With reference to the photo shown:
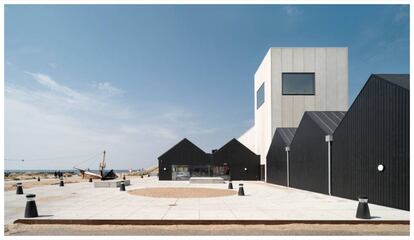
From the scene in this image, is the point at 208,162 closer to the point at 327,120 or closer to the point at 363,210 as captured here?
the point at 327,120

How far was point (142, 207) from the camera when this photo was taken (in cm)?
1527

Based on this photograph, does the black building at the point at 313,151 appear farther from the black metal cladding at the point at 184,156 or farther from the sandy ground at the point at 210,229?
the black metal cladding at the point at 184,156

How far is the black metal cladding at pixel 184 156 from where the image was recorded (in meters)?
46.6

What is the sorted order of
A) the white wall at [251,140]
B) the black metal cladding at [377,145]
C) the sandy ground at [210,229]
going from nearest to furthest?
the sandy ground at [210,229], the black metal cladding at [377,145], the white wall at [251,140]

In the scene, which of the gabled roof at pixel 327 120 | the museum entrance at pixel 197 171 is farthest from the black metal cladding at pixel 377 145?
the museum entrance at pixel 197 171

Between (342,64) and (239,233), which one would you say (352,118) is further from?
(342,64)

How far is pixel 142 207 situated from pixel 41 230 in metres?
5.22

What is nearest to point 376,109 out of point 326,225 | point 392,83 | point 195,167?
point 392,83

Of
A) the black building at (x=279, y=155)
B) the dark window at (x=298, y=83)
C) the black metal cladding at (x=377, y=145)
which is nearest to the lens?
the black metal cladding at (x=377, y=145)

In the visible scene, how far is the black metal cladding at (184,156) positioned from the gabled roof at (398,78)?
32.1 meters

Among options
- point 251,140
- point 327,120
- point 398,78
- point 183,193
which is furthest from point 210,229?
point 251,140

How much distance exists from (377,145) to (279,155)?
18859 mm

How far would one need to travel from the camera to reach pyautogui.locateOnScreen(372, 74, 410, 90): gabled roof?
1502 centimetres

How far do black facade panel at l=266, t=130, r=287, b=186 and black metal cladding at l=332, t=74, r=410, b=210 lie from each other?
40.4 feet
